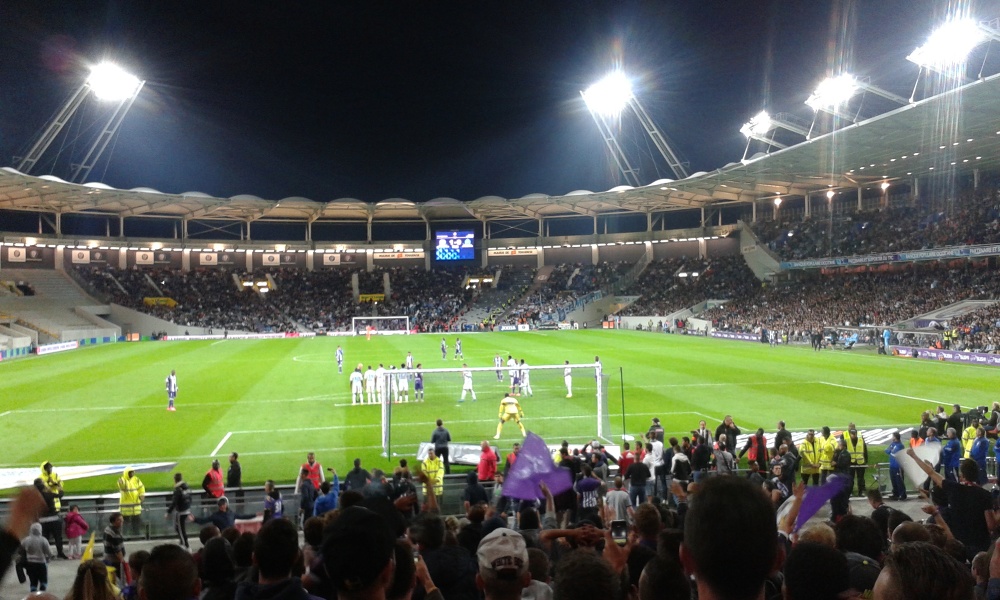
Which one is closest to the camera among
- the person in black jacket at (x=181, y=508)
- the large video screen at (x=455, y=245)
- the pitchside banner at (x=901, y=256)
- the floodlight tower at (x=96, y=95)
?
the person in black jacket at (x=181, y=508)

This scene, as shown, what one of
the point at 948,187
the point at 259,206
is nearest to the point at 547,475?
the point at 948,187

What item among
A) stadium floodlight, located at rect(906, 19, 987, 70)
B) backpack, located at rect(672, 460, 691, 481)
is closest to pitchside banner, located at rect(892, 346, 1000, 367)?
stadium floodlight, located at rect(906, 19, 987, 70)

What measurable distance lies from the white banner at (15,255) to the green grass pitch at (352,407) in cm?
3107

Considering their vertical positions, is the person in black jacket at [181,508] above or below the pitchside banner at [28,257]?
below

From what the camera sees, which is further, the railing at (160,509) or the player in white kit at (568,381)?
the player in white kit at (568,381)

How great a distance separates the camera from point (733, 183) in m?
61.0

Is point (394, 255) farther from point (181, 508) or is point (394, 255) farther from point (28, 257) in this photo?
point (181, 508)

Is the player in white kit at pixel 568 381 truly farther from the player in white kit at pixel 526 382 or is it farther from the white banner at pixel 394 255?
the white banner at pixel 394 255

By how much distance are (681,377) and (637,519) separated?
26.8 m

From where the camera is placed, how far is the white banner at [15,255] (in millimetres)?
64500

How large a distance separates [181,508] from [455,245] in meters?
71.2

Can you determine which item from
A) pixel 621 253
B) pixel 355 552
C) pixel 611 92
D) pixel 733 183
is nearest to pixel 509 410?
pixel 355 552

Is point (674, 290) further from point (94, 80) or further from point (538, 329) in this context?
point (94, 80)

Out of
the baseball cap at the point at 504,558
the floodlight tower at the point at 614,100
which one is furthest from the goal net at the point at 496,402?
the floodlight tower at the point at 614,100
